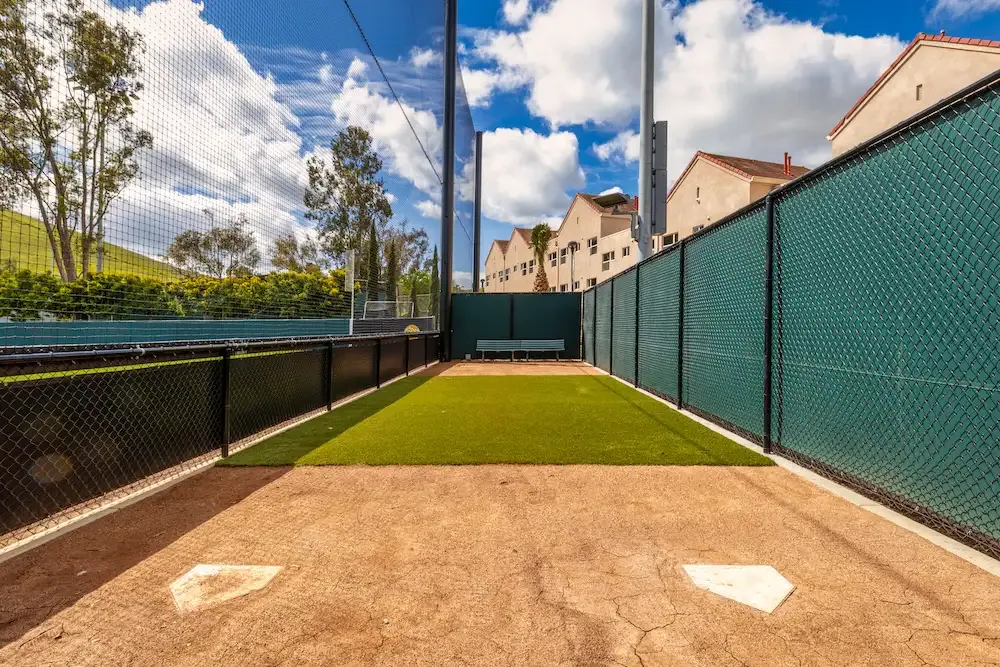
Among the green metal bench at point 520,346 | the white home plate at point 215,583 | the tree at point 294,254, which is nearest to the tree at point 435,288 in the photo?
the green metal bench at point 520,346

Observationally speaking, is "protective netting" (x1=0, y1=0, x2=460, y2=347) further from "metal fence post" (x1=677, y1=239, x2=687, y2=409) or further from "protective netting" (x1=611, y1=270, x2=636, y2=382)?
"protective netting" (x1=611, y1=270, x2=636, y2=382)

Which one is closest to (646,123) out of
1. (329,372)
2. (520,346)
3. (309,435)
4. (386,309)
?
(386,309)

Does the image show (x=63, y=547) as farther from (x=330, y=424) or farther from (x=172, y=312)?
(x=330, y=424)

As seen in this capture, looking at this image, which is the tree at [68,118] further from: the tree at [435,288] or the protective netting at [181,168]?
the tree at [435,288]

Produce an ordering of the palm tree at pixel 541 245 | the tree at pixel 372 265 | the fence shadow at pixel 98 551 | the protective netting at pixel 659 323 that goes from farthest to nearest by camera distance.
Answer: the palm tree at pixel 541 245
the tree at pixel 372 265
the protective netting at pixel 659 323
the fence shadow at pixel 98 551

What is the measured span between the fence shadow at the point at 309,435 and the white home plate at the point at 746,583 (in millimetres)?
3014

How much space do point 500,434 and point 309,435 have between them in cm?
187

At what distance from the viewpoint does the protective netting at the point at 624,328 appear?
888 cm

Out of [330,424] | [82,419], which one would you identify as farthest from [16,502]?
[330,424]

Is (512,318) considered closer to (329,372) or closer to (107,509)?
(329,372)

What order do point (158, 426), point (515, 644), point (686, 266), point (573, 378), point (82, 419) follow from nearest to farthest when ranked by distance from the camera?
point (515, 644), point (82, 419), point (158, 426), point (686, 266), point (573, 378)

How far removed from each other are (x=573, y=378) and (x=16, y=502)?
8.90 m

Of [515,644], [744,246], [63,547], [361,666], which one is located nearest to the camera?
[361,666]

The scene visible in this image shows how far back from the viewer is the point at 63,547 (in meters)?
2.32
